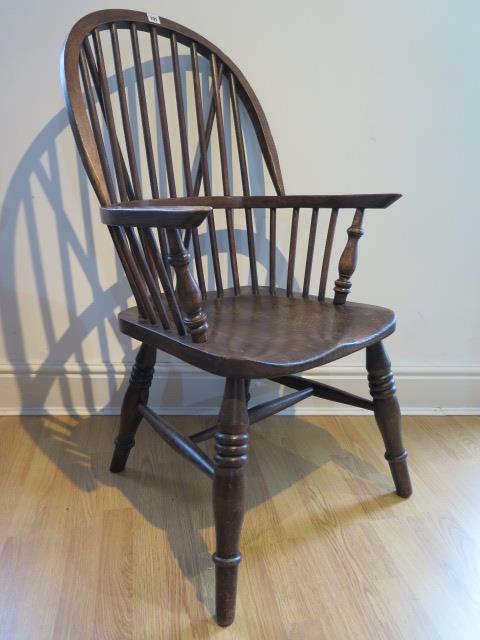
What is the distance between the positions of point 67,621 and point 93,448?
48cm

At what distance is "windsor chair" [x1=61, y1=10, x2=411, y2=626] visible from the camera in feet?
2.36

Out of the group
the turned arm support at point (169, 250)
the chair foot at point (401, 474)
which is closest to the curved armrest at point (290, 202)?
the turned arm support at point (169, 250)

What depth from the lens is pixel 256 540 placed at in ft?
3.02

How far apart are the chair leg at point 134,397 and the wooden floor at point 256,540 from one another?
0.25ft

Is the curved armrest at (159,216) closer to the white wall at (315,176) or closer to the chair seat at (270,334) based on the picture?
the chair seat at (270,334)

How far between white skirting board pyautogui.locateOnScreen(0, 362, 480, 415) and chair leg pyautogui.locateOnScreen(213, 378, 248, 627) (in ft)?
2.03

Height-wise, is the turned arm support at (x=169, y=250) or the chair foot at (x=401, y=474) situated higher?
the turned arm support at (x=169, y=250)

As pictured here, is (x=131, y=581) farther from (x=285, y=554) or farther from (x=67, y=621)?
(x=285, y=554)

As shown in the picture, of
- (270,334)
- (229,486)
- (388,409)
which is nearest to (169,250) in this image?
(270,334)

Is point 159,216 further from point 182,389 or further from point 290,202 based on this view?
point 182,389

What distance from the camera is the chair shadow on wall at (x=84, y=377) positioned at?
1.06 m

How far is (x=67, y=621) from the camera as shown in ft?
2.46

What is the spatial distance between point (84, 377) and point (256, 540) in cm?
65

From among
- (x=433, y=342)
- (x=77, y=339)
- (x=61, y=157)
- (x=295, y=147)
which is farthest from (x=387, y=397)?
(x=61, y=157)
